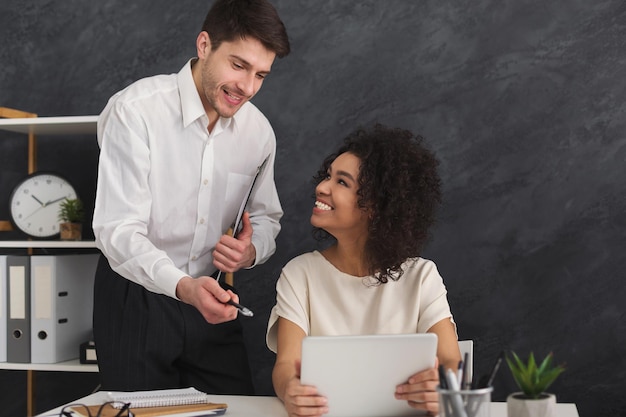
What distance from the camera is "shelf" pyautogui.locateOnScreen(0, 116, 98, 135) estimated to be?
2840 millimetres

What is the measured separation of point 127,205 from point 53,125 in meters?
0.89

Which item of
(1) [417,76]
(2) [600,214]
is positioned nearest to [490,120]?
(1) [417,76]

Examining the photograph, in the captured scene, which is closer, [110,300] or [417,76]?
[110,300]

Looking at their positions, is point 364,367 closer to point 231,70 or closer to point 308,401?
point 308,401

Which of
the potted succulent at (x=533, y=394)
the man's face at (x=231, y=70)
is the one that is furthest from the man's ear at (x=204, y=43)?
the potted succulent at (x=533, y=394)

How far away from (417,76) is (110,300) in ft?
4.44

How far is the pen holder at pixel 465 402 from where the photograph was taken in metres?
1.42

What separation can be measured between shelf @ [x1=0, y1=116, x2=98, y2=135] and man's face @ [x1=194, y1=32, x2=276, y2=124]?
72 centimetres

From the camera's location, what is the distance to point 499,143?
2834mm

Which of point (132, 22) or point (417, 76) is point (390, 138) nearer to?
point (417, 76)

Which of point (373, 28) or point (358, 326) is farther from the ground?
point (373, 28)

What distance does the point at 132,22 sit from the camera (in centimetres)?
316

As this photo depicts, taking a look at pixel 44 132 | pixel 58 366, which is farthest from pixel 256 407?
pixel 44 132

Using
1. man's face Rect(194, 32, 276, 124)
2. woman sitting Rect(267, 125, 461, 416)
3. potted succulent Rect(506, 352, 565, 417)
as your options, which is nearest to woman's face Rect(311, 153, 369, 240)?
woman sitting Rect(267, 125, 461, 416)
